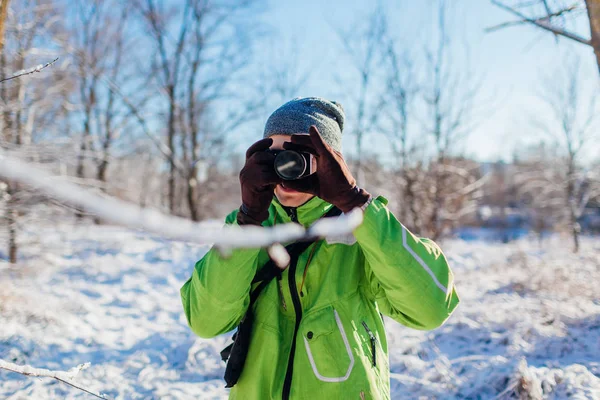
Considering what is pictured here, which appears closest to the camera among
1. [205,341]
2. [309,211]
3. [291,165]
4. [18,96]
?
[291,165]

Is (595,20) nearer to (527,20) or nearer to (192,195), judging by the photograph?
(527,20)

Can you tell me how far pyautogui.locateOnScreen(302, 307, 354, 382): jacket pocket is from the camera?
1.16 m

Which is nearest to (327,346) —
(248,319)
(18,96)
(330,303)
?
(330,303)

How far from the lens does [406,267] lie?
3.65 ft

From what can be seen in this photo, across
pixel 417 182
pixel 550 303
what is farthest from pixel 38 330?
pixel 417 182

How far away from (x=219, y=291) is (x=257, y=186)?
385mm

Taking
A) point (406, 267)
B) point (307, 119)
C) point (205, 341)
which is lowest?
point (205, 341)

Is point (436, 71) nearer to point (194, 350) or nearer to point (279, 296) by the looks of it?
point (194, 350)

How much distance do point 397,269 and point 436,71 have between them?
28.5ft

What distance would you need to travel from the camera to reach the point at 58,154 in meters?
3.36

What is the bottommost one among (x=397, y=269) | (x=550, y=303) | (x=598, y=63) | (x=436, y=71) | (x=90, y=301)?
(x=90, y=301)

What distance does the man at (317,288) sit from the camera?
1038 mm

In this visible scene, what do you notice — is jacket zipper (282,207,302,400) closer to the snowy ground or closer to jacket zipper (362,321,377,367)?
jacket zipper (362,321,377,367)

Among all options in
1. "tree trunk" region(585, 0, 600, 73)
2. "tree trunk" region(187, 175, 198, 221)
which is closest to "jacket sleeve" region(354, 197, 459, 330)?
"tree trunk" region(585, 0, 600, 73)
